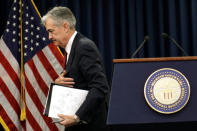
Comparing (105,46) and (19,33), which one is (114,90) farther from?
(105,46)

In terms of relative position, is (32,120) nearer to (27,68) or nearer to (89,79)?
(27,68)

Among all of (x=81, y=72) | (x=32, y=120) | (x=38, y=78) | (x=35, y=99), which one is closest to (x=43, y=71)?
(x=38, y=78)

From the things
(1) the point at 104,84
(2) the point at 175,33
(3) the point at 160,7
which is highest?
(3) the point at 160,7

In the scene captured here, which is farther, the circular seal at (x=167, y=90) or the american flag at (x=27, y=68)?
the american flag at (x=27, y=68)

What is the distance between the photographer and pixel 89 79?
83.6 inches

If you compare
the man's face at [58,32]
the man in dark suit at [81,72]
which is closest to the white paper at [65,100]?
the man in dark suit at [81,72]

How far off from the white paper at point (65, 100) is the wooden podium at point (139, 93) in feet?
1.34

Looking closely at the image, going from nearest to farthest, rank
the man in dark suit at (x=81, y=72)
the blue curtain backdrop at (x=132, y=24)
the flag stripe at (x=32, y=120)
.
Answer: the man in dark suit at (x=81, y=72)
the flag stripe at (x=32, y=120)
the blue curtain backdrop at (x=132, y=24)

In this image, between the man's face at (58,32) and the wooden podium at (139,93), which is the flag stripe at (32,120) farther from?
the wooden podium at (139,93)

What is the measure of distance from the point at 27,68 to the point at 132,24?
1492 millimetres

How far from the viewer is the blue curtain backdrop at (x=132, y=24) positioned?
4.21m

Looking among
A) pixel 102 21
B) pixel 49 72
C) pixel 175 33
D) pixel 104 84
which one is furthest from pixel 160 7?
pixel 104 84

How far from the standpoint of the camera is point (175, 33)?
13.8ft

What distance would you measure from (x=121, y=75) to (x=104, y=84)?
0.39 meters
